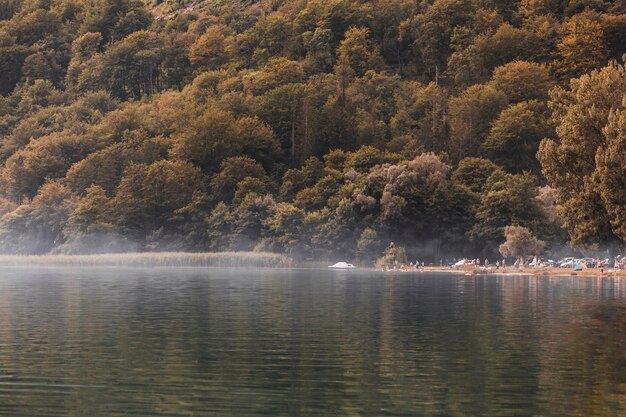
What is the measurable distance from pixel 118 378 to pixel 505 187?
114291mm

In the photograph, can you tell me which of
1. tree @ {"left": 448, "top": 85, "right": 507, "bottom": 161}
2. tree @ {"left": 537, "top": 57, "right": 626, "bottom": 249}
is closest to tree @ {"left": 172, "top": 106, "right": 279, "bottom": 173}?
tree @ {"left": 448, "top": 85, "right": 507, "bottom": 161}

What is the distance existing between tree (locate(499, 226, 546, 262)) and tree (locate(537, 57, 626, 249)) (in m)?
43.5

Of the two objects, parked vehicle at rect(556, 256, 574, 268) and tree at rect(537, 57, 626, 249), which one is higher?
tree at rect(537, 57, 626, 249)

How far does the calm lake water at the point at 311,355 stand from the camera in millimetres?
28172

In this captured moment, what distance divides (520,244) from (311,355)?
90.5 metres

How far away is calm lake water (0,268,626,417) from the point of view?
28172 millimetres

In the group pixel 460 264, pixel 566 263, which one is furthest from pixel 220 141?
pixel 566 263

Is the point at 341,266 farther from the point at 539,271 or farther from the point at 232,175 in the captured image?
the point at 232,175

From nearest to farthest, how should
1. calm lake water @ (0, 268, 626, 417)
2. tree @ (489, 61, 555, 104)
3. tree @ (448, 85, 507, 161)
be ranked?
calm lake water @ (0, 268, 626, 417), tree @ (448, 85, 507, 161), tree @ (489, 61, 555, 104)

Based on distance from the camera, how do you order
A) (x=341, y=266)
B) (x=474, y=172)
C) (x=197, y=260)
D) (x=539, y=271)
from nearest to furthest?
(x=539, y=271), (x=341, y=266), (x=197, y=260), (x=474, y=172)

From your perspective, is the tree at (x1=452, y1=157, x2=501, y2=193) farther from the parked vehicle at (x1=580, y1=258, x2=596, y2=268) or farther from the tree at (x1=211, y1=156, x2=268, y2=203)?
the tree at (x1=211, y1=156, x2=268, y2=203)

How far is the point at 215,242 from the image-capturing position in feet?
492

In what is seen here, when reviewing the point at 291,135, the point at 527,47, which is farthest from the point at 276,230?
the point at 527,47

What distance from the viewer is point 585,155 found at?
77688mm
